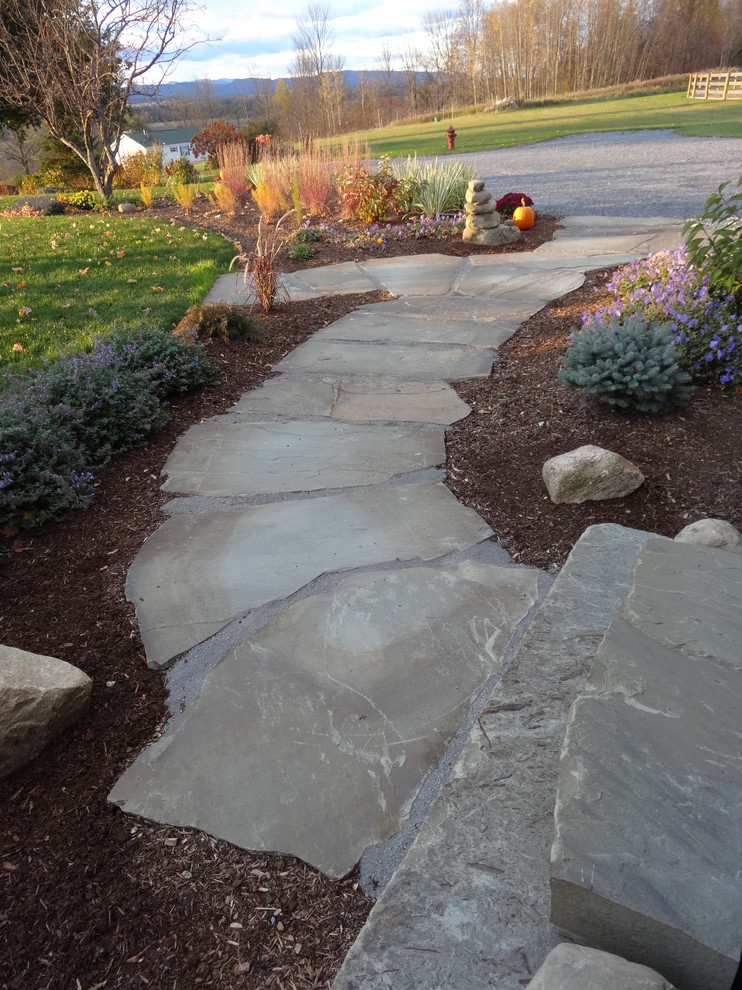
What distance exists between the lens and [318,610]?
2.15 m

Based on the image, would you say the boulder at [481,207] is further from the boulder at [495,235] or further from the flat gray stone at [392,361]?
the flat gray stone at [392,361]

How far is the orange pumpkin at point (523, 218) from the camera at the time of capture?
24.7ft

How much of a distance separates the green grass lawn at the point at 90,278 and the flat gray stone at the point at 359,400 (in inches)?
47.1

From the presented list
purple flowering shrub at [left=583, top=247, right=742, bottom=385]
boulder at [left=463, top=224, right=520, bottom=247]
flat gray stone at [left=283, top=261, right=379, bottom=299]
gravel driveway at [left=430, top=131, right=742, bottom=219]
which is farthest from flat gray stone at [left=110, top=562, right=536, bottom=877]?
gravel driveway at [left=430, top=131, right=742, bottom=219]

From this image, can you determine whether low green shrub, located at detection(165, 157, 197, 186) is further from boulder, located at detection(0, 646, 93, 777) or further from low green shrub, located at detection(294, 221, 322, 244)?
boulder, located at detection(0, 646, 93, 777)

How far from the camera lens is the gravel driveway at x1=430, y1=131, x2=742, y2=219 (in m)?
8.77

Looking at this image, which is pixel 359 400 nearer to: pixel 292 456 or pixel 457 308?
pixel 292 456

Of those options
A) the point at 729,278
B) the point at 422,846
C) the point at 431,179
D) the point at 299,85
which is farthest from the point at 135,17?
the point at 299,85

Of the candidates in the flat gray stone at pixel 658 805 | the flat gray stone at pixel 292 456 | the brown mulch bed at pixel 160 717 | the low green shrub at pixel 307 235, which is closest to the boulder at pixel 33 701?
the brown mulch bed at pixel 160 717

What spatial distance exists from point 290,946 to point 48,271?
7300 millimetres

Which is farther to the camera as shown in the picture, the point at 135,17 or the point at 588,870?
the point at 135,17

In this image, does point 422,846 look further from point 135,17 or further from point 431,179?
point 135,17

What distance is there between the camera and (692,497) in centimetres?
255

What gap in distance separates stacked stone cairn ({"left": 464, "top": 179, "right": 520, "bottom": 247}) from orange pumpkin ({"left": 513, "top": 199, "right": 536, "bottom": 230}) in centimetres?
35
